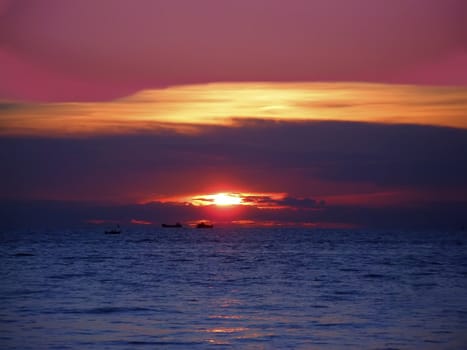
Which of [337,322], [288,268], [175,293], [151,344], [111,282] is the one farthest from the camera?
[288,268]

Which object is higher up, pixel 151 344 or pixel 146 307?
pixel 146 307

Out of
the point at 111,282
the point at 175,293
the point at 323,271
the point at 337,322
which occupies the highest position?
the point at 323,271

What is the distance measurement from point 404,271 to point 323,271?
6.82 meters

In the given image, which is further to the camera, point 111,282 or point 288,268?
point 288,268

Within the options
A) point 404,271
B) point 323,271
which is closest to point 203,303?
point 323,271

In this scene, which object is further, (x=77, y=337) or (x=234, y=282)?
(x=234, y=282)

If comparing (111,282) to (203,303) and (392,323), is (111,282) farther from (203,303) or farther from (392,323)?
(392,323)

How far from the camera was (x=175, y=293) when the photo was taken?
43.5 metres

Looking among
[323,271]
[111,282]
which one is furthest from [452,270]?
[111,282]

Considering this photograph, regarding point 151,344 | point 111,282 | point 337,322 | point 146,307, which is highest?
point 111,282

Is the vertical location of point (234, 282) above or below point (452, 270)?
below

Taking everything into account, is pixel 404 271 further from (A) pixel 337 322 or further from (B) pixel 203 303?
(A) pixel 337 322

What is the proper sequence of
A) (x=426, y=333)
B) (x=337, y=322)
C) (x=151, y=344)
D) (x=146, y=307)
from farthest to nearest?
(x=146, y=307) → (x=337, y=322) → (x=426, y=333) → (x=151, y=344)

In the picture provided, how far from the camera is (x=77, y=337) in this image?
90.8 ft
